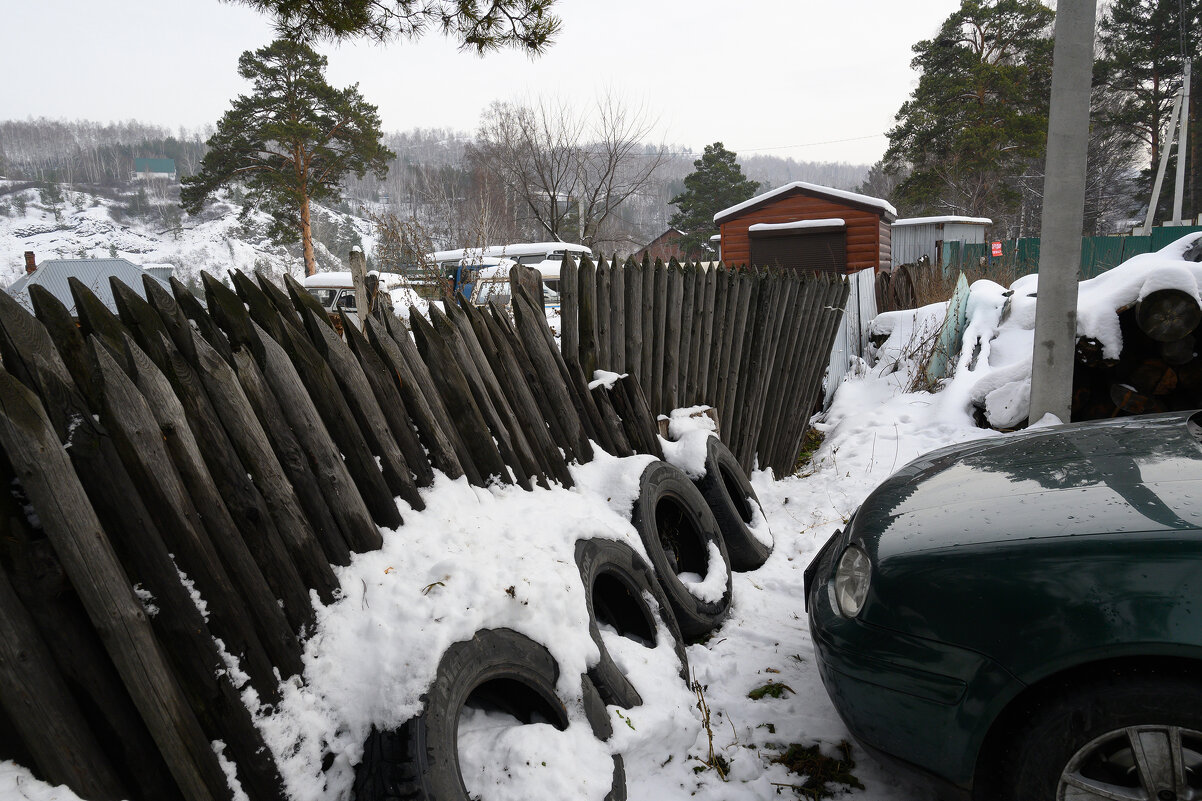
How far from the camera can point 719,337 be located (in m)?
5.00

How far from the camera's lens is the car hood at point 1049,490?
181 centimetres

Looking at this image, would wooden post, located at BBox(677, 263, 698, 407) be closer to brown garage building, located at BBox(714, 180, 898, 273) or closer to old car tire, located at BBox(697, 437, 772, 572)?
old car tire, located at BBox(697, 437, 772, 572)

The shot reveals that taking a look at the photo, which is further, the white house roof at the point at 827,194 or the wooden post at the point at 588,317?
the white house roof at the point at 827,194

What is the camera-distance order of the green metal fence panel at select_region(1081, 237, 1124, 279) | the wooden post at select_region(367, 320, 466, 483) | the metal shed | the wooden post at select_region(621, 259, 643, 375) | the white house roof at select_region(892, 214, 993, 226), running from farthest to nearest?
the metal shed
the white house roof at select_region(892, 214, 993, 226)
the green metal fence panel at select_region(1081, 237, 1124, 279)
the wooden post at select_region(621, 259, 643, 375)
the wooden post at select_region(367, 320, 466, 483)

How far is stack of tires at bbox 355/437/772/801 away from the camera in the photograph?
1.70 meters

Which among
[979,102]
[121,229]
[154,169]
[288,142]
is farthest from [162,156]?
[979,102]

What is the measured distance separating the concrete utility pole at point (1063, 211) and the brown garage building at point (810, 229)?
538 inches

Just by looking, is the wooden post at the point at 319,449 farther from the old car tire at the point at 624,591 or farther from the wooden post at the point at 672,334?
the wooden post at the point at 672,334

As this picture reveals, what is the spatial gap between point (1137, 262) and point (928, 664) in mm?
5713

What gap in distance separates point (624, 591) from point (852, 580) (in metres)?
1.02

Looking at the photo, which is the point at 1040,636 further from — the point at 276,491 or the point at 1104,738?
the point at 276,491

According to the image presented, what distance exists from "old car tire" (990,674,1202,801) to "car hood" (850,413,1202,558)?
1.29 feet

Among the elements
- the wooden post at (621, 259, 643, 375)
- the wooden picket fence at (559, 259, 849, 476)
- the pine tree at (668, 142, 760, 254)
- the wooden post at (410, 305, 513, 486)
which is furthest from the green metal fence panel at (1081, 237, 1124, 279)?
the pine tree at (668, 142, 760, 254)

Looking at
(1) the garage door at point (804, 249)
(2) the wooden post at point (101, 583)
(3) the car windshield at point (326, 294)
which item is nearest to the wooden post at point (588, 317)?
(2) the wooden post at point (101, 583)
